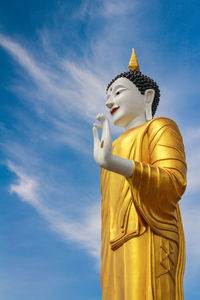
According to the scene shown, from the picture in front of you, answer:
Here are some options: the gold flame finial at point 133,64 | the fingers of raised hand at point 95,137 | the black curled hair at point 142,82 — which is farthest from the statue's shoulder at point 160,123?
the gold flame finial at point 133,64

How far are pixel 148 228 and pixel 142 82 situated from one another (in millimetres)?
2486

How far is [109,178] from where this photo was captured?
234 inches

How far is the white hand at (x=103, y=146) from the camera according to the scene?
15.1 ft

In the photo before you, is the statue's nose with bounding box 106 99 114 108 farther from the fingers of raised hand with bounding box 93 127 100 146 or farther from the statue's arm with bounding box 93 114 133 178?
the statue's arm with bounding box 93 114 133 178

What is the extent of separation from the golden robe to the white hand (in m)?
0.37

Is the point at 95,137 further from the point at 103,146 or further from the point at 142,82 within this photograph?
the point at 142,82

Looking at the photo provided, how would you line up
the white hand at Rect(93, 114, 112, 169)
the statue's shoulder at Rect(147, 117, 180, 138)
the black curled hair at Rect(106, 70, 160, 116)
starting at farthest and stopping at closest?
1. the black curled hair at Rect(106, 70, 160, 116)
2. the statue's shoulder at Rect(147, 117, 180, 138)
3. the white hand at Rect(93, 114, 112, 169)

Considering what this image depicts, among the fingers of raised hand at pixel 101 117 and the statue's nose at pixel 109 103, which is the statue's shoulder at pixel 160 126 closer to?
the statue's nose at pixel 109 103

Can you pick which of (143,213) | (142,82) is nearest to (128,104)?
(142,82)

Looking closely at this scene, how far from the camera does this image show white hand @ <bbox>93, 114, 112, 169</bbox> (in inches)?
181

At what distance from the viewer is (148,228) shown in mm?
4988

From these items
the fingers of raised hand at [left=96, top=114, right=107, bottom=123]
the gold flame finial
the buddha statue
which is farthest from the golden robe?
the gold flame finial

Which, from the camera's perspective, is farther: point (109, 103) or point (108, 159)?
point (109, 103)

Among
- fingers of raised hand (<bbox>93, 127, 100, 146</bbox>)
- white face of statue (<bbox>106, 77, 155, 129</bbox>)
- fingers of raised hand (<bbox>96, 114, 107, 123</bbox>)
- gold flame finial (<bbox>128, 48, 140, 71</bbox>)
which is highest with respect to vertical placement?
gold flame finial (<bbox>128, 48, 140, 71</bbox>)
